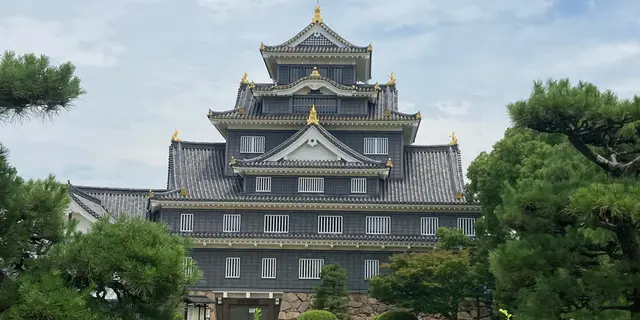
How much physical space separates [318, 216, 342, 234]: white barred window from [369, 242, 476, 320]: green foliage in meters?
6.33

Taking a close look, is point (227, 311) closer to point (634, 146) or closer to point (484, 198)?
point (484, 198)

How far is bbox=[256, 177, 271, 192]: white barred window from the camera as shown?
3756cm

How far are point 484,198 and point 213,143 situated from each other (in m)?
17.0

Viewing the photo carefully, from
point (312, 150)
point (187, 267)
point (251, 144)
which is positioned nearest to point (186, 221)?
point (251, 144)

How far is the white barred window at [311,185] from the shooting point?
37.4m

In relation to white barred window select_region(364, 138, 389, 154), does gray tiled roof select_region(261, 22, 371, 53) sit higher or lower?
higher

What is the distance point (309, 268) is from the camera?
36.2 m

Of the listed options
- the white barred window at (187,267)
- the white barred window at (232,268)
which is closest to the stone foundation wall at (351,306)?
the white barred window at (232,268)

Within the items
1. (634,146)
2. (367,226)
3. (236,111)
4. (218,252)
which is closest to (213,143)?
(236,111)

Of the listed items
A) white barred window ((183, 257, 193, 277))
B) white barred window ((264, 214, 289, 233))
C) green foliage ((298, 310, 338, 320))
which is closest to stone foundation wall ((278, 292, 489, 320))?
white barred window ((264, 214, 289, 233))

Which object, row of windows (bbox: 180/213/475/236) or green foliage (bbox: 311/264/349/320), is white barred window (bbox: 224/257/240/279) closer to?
row of windows (bbox: 180/213/475/236)

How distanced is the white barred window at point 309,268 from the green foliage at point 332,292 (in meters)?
1.88

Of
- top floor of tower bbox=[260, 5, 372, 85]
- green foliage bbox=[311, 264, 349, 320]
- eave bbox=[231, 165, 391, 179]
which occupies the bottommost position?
green foliage bbox=[311, 264, 349, 320]

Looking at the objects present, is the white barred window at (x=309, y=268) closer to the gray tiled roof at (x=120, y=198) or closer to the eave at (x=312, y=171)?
the eave at (x=312, y=171)
